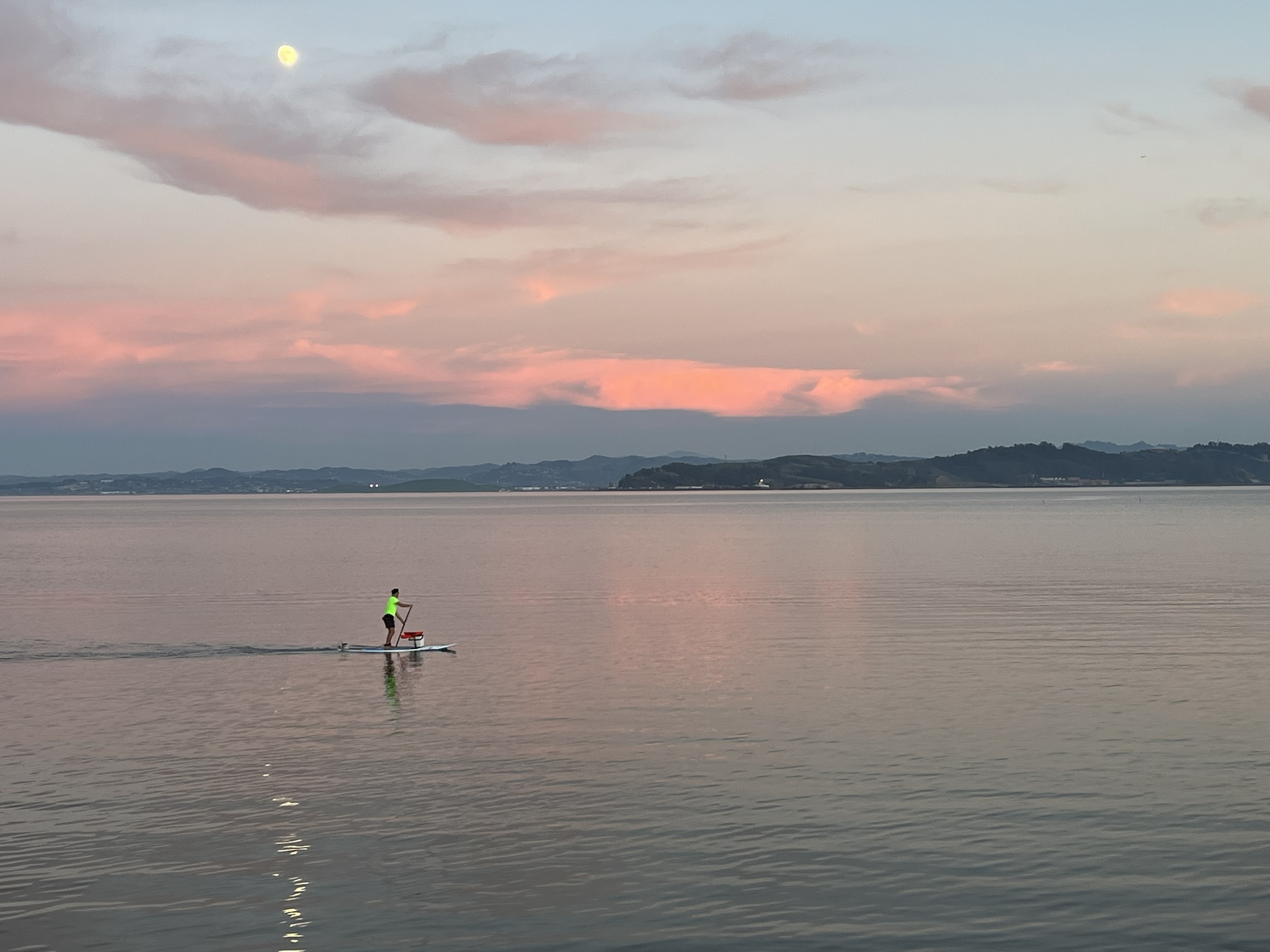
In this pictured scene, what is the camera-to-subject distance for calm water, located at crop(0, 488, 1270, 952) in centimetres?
1967

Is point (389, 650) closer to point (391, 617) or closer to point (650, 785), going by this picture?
point (391, 617)

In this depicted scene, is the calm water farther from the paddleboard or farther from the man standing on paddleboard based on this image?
A: the man standing on paddleboard

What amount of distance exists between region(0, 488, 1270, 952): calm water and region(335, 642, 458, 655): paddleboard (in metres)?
1.37

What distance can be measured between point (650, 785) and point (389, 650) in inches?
1116

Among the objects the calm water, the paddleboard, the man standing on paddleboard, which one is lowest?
the paddleboard

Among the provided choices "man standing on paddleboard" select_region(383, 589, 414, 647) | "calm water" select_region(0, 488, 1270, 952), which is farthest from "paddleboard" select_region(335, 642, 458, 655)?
"calm water" select_region(0, 488, 1270, 952)

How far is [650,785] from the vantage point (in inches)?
1104

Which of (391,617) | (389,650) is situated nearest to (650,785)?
(389,650)

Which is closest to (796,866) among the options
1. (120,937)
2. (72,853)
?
(120,937)

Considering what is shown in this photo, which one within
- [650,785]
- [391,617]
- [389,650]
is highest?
[391,617]

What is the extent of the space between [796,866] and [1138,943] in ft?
19.0

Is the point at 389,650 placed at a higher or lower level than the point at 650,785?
lower

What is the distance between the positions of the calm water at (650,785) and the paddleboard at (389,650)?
137cm

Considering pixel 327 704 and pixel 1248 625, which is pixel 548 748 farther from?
pixel 1248 625
